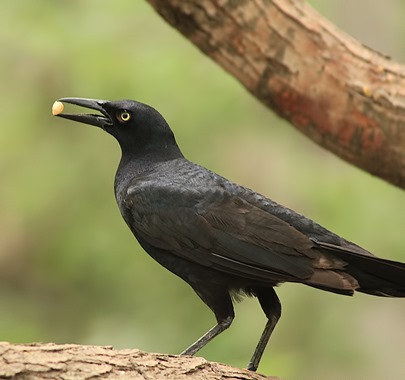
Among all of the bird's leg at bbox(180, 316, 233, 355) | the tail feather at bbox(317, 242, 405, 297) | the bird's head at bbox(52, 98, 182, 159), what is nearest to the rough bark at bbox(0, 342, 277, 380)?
the bird's leg at bbox(180, 316, 233, 355)

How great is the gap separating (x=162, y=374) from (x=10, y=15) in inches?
182

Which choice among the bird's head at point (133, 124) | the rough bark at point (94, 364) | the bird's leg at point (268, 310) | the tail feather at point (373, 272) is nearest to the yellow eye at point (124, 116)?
the bird's head at point (133, 124)

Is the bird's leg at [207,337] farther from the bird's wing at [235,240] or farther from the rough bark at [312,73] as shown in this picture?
the rough bark at [312,73]

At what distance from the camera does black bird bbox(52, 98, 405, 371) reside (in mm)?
4723

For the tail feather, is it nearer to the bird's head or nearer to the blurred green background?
the bird's head

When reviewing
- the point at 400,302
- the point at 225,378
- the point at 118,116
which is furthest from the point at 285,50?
the point at 400,302

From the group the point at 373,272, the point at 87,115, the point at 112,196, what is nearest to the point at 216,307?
the point at 373,272

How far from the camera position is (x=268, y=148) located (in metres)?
10.2

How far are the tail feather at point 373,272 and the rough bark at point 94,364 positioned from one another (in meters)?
0.88

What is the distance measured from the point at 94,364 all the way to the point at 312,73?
2397 mm

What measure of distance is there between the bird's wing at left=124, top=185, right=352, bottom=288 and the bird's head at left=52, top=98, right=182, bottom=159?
1.76 feet

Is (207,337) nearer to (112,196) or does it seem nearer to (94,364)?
(94,364)

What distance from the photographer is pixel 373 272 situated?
478cm

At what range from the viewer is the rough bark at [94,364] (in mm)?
3717
